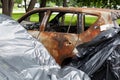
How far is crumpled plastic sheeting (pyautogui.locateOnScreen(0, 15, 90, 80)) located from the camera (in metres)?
3.83

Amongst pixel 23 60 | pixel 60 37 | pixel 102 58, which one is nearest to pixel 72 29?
pixel 60 37

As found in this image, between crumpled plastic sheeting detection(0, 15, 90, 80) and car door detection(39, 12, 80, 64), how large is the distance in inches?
114

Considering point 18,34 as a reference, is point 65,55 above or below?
below

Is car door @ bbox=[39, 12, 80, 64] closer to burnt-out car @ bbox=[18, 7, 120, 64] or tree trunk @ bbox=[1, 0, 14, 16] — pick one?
burnt-out car @ bbox=[18, 7, 120, 64]

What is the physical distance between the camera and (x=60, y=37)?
7.73m

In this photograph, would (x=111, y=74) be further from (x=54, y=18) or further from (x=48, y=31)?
(x=54, y=18)

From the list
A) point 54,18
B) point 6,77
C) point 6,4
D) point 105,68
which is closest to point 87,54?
point 105,68

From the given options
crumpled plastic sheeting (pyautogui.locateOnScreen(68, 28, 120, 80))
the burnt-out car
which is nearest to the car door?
the burnt-out car

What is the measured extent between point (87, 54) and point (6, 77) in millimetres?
2436

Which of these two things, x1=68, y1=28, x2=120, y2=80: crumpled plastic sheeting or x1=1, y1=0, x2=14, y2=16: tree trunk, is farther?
x1=1, y1=0, x2=14, y2=16: tree trunk

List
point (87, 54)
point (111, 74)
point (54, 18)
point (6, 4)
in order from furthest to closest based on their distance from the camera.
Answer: point (6, 4), point (54, 18), point (87, 54), point (111, 74)

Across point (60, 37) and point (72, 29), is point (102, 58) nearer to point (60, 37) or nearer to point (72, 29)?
point (60, 37)

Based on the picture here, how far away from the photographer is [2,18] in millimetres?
4805

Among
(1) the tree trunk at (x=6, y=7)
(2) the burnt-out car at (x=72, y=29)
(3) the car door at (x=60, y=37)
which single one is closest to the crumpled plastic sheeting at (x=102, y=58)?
(2) the burnt-out car at (x=72, y=29)
